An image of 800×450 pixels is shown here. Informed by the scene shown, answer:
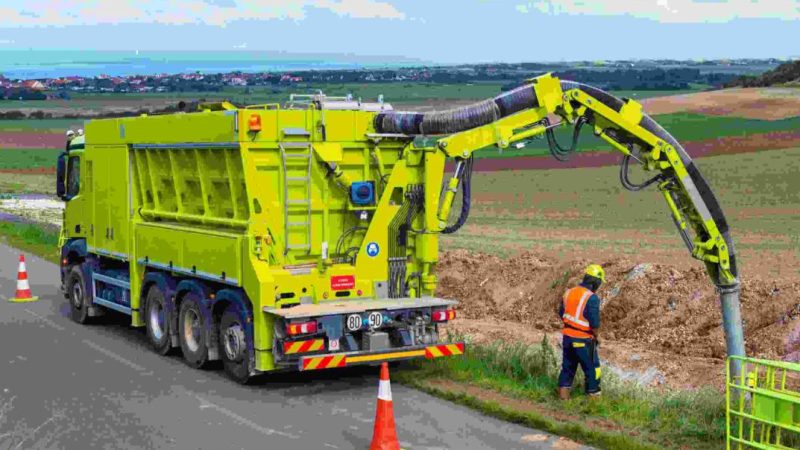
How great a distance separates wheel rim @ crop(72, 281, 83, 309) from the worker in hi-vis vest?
388 inches

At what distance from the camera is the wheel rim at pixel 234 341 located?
1446 centimetres

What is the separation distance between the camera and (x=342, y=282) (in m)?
14.6

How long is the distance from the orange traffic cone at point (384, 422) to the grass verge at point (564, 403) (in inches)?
73.7

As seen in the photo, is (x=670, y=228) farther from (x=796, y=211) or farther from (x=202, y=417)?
(x=202, y=417)

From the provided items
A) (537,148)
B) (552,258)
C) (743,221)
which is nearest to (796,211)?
(743,221)

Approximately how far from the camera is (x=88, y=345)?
17641 millimetres

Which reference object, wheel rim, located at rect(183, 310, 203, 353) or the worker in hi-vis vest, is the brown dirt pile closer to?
the worker in hi-vis vest

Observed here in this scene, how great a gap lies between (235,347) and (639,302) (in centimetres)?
674

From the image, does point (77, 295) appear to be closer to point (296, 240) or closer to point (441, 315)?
point (296, 240)

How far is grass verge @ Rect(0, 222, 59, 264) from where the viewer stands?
30.4 m

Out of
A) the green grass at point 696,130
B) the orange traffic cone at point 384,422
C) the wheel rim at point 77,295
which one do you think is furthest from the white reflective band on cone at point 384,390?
the green grass at point 696,130

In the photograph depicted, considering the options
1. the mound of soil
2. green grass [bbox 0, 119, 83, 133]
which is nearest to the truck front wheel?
the mound of soil

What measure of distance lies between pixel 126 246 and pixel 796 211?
70.7 ft

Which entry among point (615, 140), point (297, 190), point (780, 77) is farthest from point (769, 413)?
point (780, 77)
